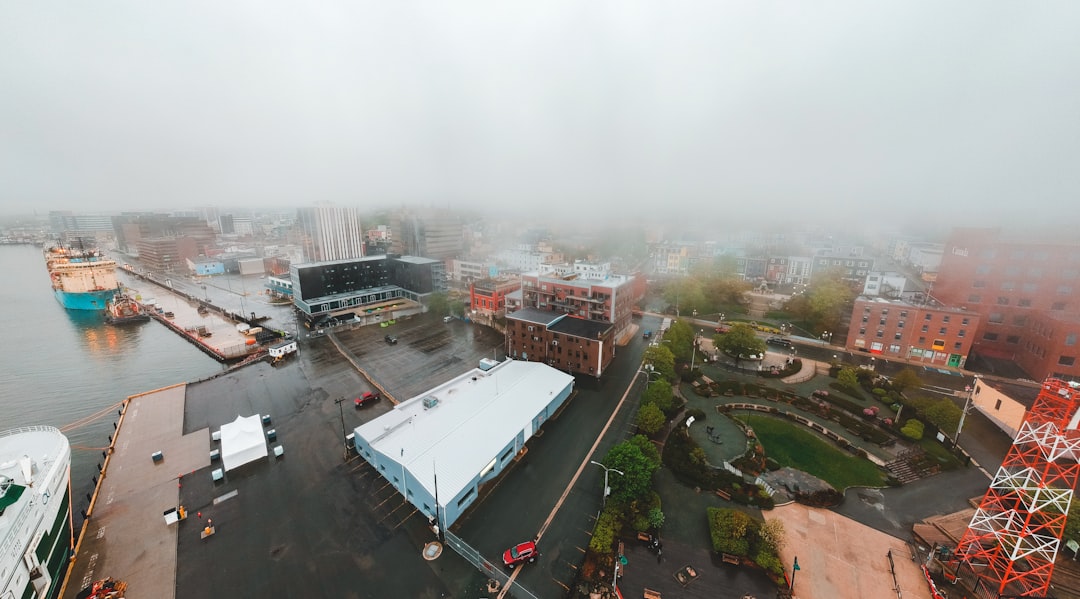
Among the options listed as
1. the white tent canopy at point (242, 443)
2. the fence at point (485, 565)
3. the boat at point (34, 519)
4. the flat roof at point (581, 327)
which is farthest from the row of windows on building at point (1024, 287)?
the boat at point (34, 519)

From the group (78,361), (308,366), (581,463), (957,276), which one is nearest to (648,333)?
(581,463)

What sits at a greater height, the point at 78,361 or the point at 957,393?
the point at 957,393

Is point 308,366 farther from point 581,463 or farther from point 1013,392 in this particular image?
point 1013,392

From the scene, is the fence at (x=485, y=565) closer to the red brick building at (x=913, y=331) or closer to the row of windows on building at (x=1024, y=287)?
the red brick building at (x=913, y=331)

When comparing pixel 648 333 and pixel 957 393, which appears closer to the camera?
pixel 957 393

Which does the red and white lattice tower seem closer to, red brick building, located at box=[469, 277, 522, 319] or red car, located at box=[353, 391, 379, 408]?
red car, located at box=[353, 391, 379, 408]
